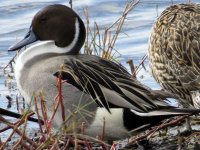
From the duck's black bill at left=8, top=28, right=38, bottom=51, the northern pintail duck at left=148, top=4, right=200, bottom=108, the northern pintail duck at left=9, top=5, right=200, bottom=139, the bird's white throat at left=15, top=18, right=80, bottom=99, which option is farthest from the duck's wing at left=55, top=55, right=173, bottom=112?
the northern pintail duck at left=148, top=4, right=200, bottom=108

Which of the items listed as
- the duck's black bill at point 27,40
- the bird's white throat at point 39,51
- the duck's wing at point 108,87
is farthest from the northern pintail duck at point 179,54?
the duck's black bill at point 27,40

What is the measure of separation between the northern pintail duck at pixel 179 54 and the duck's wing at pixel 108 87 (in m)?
0.76

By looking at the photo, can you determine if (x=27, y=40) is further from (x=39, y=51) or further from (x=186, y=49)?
(x=186, y=49)

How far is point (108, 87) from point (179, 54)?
3.62 feet

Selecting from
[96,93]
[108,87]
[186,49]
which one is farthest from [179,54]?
[96,93]

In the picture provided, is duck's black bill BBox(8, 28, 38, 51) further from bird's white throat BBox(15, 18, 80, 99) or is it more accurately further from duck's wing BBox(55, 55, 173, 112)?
duck's wing BBox(55, 55, 173, 112)

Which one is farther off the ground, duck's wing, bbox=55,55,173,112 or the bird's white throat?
the bird's white throat

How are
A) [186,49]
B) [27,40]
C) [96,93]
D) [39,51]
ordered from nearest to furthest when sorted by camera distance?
[96,93]
[39,51]
[27,40]
[186,49]

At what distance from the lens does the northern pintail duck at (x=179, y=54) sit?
6.82 metres

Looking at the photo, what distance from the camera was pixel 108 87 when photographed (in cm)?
599

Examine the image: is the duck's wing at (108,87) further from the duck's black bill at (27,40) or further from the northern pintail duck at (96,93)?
the duck's black bill at (27,40)

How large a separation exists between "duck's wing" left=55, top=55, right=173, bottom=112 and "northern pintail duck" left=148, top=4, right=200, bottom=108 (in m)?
0.76

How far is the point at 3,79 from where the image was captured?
9.16 m

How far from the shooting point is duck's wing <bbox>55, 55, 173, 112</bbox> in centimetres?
591
